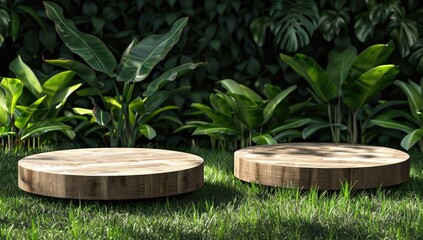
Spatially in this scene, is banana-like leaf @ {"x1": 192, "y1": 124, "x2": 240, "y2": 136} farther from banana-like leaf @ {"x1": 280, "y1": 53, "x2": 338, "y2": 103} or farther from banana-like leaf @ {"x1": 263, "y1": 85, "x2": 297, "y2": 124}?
banana-like leaf @ {"x1": 280, "y1": 53, "x2": 338, "y2": 103}

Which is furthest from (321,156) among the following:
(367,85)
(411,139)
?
(367,85)

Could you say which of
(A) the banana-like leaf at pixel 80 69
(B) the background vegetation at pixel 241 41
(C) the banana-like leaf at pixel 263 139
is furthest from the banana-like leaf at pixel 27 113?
(C) the banana-like leaf at pixel 263 139

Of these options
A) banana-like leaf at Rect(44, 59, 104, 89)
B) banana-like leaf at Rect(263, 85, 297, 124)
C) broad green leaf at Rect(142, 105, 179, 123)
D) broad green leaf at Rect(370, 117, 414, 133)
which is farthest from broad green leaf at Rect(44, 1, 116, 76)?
broad green leaf at Rect(370, 117, 414, 133)

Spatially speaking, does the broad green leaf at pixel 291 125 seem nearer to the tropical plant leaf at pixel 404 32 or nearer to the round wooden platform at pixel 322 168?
the tropical plant leaf at pixel 404 32

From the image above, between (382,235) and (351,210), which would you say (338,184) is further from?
(382,235)

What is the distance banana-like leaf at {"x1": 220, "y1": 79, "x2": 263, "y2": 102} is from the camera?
203 inches

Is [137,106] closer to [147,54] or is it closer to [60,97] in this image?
[147,54]

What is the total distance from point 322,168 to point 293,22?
6.90ft

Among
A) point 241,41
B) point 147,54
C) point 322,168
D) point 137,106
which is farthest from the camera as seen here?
point 241,41

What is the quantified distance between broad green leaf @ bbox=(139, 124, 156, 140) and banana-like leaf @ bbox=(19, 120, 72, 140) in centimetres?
55

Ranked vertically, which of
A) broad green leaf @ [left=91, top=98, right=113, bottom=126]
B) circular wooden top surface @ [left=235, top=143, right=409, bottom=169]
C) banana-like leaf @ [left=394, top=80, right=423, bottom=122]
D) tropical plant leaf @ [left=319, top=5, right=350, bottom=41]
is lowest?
circular wooden top surface @ [left=235, top=143, right=409, bottom=169]

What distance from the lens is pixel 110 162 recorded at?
3582mm

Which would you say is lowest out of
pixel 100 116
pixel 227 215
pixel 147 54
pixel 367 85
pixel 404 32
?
pixel 227 215

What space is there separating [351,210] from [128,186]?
109 cm
